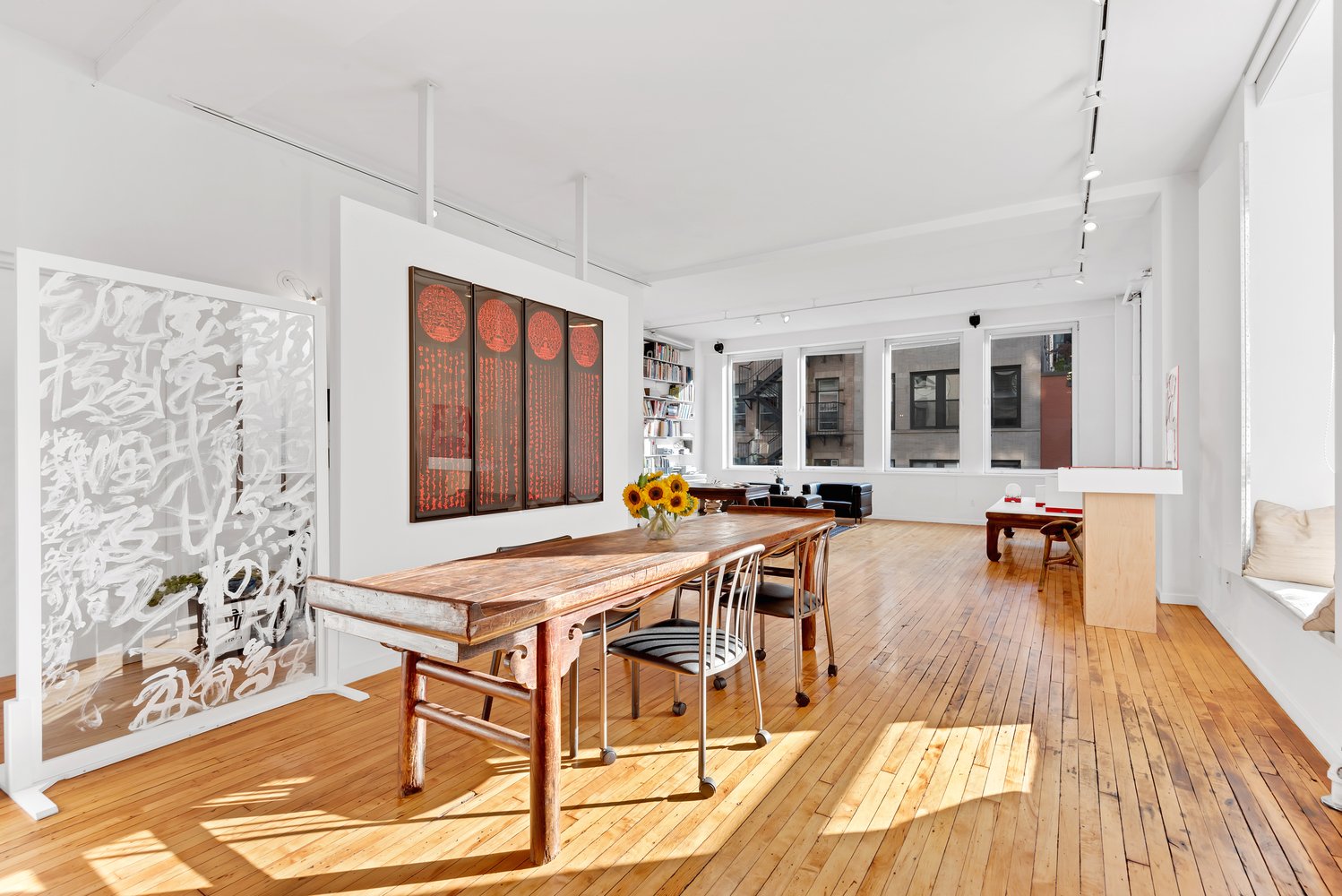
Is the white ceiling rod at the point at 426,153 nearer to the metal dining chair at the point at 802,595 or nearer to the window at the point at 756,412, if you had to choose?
the metal dining chair at the point at 802,595

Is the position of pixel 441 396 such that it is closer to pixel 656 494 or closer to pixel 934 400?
pixel 656 494

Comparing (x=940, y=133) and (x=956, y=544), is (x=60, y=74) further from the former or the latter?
(x=956, y=544)

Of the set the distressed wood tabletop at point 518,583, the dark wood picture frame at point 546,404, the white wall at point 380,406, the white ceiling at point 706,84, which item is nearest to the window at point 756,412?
the white ceiling at point 706,84

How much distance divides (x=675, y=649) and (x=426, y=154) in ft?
10.0

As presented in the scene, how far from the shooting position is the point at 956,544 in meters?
7.68

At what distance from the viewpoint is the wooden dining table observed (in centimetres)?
171

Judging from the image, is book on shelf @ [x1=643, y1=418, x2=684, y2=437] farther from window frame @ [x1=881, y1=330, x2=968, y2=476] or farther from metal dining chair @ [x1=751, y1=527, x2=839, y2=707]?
metal dining chair @ [x1=751, y1=527, x2=839, y2=707]

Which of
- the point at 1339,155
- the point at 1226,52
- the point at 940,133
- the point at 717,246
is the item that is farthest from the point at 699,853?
the point at 717,246

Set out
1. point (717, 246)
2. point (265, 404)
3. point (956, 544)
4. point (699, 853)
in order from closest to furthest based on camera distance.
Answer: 1. point (699, 853)
2. point (265, 404)
3. point (717, 246)
4. point (956, 544)

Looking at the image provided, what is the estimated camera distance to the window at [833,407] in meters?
10.6

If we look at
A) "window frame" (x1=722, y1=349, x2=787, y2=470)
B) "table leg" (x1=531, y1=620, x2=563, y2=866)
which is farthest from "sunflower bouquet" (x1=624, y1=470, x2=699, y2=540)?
"window frame" (x1=722, y1=349, x2=787, y2=470)

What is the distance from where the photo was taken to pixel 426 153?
11.8 feet

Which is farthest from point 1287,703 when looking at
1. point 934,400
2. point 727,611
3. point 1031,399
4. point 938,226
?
point 934,400

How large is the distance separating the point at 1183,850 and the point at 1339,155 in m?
2.32
